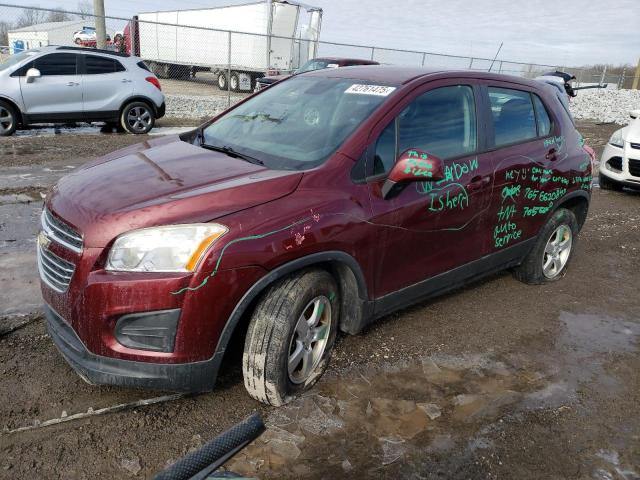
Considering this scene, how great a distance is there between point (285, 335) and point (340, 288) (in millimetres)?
561

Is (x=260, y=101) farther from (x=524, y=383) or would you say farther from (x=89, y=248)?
(x=524, y=383)

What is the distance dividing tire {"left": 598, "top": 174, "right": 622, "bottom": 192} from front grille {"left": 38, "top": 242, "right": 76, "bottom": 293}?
28.6 feet

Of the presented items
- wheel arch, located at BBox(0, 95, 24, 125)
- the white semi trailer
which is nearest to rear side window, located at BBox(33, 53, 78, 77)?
wheel arch, located at BBox(0, 95, 24, 125)

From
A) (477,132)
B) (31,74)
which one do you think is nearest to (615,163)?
(477,132)

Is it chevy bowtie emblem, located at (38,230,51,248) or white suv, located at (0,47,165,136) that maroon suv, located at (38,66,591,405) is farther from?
white suv, located at (0,47,165,136)

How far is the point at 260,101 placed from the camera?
3.95 m

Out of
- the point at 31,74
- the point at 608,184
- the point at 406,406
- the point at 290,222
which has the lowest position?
the point at 608,184

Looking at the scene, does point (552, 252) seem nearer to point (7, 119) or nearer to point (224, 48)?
point (7, 119)

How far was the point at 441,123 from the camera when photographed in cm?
355

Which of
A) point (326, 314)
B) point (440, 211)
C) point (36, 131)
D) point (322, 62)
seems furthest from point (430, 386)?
point (322, 62)

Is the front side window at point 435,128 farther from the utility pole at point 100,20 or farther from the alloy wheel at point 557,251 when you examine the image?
the utility pole at point 100,20

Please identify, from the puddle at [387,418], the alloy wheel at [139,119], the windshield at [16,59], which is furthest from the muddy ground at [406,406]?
the alloy wheel at [139,119]

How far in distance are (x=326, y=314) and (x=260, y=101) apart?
Result: 1.76 metres

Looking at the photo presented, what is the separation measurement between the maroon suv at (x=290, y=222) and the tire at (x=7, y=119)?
8.08 meters
